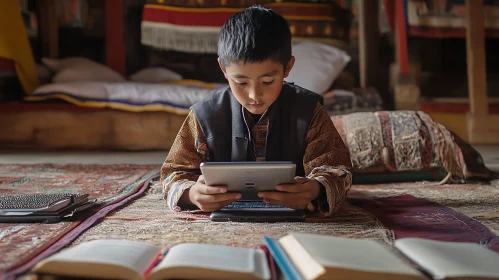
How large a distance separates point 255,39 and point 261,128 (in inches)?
12.6

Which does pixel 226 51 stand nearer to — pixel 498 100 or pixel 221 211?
pixel 221 211

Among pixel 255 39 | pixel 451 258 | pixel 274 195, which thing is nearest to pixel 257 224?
pixel 274 195

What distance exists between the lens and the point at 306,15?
4.71m

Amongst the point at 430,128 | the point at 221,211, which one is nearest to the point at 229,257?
the point at 221,211

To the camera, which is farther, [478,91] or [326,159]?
[478,91]

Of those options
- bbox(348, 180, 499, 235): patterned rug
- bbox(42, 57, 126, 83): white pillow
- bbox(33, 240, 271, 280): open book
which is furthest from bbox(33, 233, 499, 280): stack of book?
bbox(42, 57, 126, 83): white pillow

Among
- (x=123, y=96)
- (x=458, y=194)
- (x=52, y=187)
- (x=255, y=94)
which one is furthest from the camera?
(x=123, y=96)

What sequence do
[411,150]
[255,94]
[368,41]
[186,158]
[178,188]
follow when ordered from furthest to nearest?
[368,41]
[411,150]
[186,158]
[178,188]
[255,94]

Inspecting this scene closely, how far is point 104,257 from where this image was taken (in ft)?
3.27

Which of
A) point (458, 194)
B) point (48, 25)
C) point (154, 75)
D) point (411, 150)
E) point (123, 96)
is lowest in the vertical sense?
point (458, 194)

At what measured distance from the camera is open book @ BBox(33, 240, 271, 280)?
97 cm

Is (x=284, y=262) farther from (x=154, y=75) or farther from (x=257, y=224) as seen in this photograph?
(x=154, y=75)

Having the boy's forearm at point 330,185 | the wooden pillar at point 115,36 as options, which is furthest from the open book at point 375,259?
the wooden pillar at point 115,36

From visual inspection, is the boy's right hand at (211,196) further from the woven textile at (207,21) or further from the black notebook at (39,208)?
the woven textile at (207,21)
